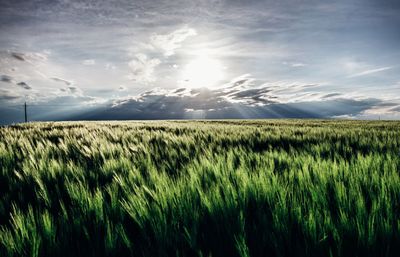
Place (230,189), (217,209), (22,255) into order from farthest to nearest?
1. (230,189)
2. (217,209)
3. (22,255)

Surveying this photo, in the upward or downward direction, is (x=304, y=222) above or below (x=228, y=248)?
above

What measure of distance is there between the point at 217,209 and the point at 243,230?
0.75 ft

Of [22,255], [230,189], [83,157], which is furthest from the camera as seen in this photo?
[83,157]

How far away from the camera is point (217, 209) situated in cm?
129

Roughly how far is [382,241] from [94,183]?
2.02m

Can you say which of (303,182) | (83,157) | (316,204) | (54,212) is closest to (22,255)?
(54,212)

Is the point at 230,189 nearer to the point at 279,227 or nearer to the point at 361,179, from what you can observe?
the point at 279,227

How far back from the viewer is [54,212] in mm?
1690

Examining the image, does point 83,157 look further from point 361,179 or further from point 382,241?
point 382,241

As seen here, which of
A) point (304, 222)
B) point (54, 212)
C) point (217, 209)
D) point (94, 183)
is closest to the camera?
point (304, 222)

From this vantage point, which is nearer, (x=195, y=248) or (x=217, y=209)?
(x=195, y=248)

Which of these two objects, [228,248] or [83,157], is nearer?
[228,248]

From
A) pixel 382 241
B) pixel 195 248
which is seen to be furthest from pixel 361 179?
pixel 195 248

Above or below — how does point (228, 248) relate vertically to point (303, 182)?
below
